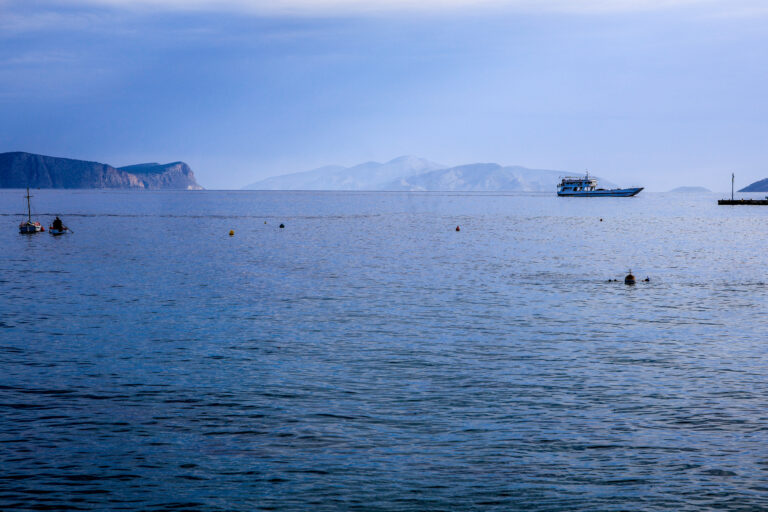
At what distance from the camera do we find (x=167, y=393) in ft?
89.1

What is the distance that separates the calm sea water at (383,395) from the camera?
61.9 ft

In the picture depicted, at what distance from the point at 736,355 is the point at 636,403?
1012 cm

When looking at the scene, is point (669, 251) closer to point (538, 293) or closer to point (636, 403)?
point (538, 293)

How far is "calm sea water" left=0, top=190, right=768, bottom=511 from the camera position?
18859 millimetres

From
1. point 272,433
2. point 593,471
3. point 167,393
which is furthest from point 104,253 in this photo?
point 593,471

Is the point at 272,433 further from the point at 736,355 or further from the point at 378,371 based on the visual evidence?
the point at 736,355

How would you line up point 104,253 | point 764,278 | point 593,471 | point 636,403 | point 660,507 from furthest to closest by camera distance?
1. point 104,253
2. point 764,278
3. point 636,403
4. point 593,471
5. point 660,507

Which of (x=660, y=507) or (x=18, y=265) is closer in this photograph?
(x=660, y=507)

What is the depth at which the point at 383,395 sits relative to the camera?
26.8 metres

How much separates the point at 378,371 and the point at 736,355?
16.5m

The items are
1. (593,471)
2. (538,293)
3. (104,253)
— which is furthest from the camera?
(104,253)

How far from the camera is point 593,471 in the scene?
65.2ft

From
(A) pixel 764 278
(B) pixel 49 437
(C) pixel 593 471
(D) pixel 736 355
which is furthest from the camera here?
(A) pixel 764 278

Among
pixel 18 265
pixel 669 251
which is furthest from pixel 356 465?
pixel 669 251
